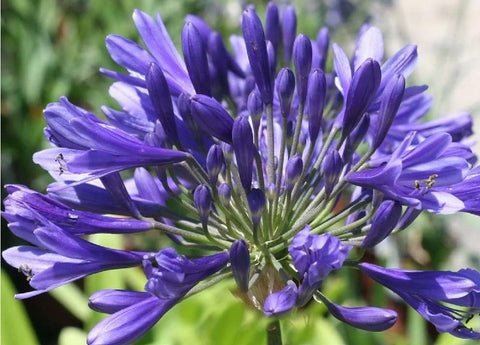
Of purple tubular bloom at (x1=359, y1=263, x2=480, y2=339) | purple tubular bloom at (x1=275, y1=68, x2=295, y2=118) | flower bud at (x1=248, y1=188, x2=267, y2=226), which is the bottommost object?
purple tubular bloom at (x1=359, y1=263, x2=480, y2=339)

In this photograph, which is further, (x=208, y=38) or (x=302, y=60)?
(x=208, y=38)

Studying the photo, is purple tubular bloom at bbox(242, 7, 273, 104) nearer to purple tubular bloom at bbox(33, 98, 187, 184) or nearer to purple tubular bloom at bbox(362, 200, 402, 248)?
purple tubular bloom at bbox(33, 98, 187, 184)

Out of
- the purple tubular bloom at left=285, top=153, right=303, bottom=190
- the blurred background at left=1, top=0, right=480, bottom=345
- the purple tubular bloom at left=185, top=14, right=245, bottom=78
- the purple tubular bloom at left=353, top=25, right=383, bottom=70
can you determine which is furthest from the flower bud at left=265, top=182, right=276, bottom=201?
the blurred background at left=1, top=0, right=480, bottom=345

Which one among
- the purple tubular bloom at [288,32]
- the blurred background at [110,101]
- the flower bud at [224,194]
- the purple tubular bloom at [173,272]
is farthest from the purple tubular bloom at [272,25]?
the blurred background at [110,101]

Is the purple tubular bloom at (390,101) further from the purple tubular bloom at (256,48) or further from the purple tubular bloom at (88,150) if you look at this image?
the purple tubular bloom at (88,150)

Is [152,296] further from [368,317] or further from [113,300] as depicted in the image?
[368,317]

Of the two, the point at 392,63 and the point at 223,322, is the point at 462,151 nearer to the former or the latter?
the point at 392,63

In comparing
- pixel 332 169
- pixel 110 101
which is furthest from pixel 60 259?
pixel 110 101
